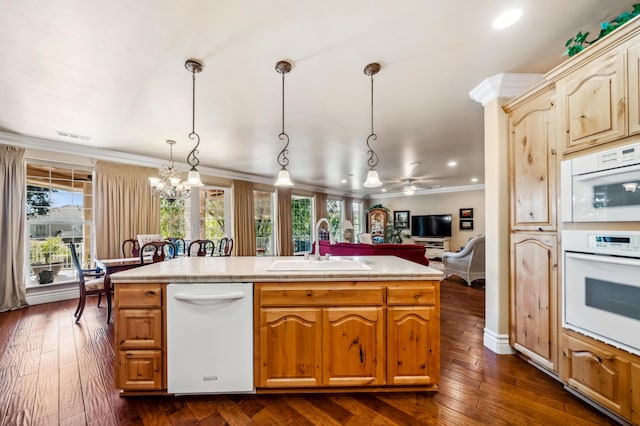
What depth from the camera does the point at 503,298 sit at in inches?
92.4

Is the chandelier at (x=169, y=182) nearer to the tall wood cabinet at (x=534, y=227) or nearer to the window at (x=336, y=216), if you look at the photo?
the tall wood cabinet at (x=534, y=227)

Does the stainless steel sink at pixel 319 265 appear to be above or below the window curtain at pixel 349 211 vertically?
below

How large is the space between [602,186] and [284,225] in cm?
666

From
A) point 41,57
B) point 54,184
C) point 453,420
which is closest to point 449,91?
point 453,420

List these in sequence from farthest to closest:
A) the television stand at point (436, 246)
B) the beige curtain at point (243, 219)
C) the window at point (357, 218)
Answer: the window at point (357, 218) → the television stand at point (436, 246) → the beige curtain at point (243, 219)

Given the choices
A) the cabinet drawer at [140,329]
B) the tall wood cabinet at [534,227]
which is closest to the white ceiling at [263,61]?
the tall wood cabinet at [534,227]

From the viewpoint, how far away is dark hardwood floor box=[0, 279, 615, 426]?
1564 mm

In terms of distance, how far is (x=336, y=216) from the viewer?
9.81 meters

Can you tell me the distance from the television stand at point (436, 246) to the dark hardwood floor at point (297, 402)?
6.59 meters

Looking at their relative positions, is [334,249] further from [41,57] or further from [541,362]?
[41,57]

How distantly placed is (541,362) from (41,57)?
4.61m

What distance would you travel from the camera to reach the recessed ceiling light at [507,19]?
155cm

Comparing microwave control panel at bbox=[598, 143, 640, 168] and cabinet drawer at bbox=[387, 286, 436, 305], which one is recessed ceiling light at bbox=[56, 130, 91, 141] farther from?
microwave control panel at bbox=[598, 143, 640, 168]

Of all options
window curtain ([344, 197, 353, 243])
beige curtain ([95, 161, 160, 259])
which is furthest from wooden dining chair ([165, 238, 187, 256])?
window curtain ([344, 197, 353, 243])
